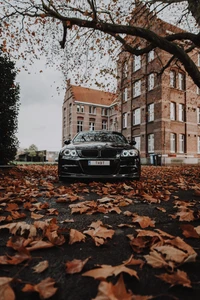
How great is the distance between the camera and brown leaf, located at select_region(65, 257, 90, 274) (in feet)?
4.32

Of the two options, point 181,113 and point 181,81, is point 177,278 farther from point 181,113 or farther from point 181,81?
point 181,81

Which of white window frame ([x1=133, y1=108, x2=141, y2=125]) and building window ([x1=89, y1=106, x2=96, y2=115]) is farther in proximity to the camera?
building window ([x1=89, y1=106, x2=96, y2=115])

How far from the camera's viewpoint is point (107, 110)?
42.2 meters

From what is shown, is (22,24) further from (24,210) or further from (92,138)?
(24,210)

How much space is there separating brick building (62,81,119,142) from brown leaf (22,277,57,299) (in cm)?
3819

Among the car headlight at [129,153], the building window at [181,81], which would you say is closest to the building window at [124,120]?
the building window at [181,81]

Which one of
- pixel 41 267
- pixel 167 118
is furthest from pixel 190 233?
pixel 167 118

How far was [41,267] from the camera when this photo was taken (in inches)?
52.9

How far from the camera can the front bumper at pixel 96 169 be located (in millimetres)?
5281

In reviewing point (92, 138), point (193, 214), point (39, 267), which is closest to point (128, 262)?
point (39, 267)

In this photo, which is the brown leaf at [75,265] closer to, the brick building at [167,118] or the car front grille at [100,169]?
the car front grille at [100,169]

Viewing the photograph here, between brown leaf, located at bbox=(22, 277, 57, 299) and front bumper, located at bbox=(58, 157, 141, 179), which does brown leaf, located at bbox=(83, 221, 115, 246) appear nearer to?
brown leaf, located at bbox=(22, 277, 57, 299)

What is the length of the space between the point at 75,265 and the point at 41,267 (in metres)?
0.21

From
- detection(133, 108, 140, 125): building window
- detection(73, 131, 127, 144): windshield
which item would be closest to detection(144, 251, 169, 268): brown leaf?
detection(73, 131, 127, 144): windshield
